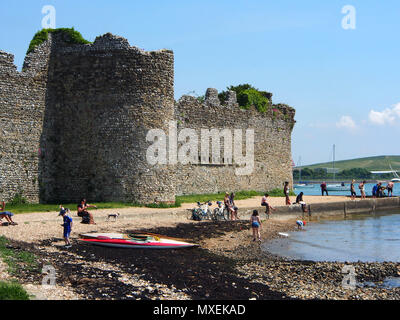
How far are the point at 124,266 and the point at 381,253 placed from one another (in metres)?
10.0

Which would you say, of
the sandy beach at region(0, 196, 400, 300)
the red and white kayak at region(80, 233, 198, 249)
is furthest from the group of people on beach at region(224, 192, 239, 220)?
the red and white kayak at region(80, 233, 198, 249)

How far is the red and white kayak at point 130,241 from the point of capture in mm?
14117

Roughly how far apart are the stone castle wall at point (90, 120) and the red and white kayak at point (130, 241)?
7.06 m

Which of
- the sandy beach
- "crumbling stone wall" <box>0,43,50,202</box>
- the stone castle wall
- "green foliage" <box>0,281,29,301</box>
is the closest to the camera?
"green foliage" <box>0,281,29,301</box>

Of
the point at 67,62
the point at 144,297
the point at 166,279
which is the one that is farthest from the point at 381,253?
the point at 67,62

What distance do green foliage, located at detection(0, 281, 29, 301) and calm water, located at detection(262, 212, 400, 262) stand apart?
9.47 meters

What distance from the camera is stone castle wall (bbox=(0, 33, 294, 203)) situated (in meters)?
21.4

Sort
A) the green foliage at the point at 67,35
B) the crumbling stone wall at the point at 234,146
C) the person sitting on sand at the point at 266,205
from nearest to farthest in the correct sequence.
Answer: the green foliage at the point at 67,35
the person sitting on sand at the point at 266,205
the crumbling stone wall at the point at 234,146

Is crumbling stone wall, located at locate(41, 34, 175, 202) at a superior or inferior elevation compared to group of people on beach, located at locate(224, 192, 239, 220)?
superior

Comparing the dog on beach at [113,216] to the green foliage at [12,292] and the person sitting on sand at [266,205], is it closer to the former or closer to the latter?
the person sitting on sand at [266,205]

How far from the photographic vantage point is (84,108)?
22.1 m

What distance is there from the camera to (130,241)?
46.3 ft
